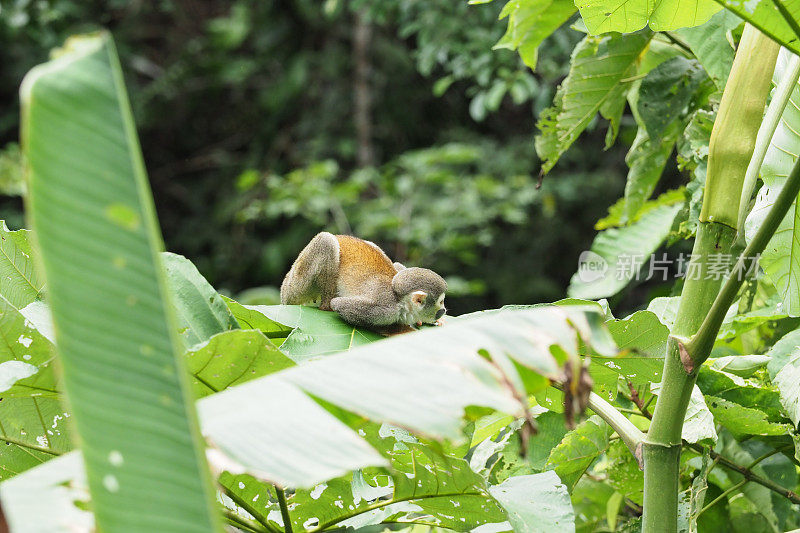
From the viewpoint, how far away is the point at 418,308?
1.81 m

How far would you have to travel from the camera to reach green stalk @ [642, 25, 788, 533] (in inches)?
35.5

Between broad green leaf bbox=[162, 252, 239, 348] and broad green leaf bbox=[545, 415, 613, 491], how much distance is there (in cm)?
59

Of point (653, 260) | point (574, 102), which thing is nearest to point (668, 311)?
point (574, 102)

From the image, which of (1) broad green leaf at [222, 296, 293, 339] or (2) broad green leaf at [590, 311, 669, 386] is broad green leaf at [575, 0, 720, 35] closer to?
(2) broad green leaf at [590, 311, 669, 386]

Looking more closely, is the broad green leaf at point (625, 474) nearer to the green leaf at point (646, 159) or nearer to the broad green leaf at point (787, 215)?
the broad green leaf at point (787, 215)

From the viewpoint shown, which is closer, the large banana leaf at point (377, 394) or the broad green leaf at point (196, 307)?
the large banana leaf at point (377, 394)

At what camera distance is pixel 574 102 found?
1.60m

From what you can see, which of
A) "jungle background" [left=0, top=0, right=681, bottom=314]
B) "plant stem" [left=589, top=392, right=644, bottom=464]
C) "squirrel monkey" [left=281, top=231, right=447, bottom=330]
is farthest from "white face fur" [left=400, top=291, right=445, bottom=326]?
"jungle background" [left=0, top=0, right=681, bottom=314]

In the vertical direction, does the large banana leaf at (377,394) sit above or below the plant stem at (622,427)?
above

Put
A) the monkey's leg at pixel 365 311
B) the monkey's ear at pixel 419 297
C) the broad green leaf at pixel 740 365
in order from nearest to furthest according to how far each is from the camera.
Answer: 1. the broad green leaf at pixel 740 365
2. the monkey's leg at pixel 365 311
3. the monkey's ear at pixel 419 297

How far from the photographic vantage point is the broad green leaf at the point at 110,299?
0.43 metres

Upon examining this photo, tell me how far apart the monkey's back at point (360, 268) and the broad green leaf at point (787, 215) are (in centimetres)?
90

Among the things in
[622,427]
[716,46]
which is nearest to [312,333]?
[622,427]

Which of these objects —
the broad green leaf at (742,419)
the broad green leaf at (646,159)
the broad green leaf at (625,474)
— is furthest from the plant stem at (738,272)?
the broad green leaf at (646,159)
